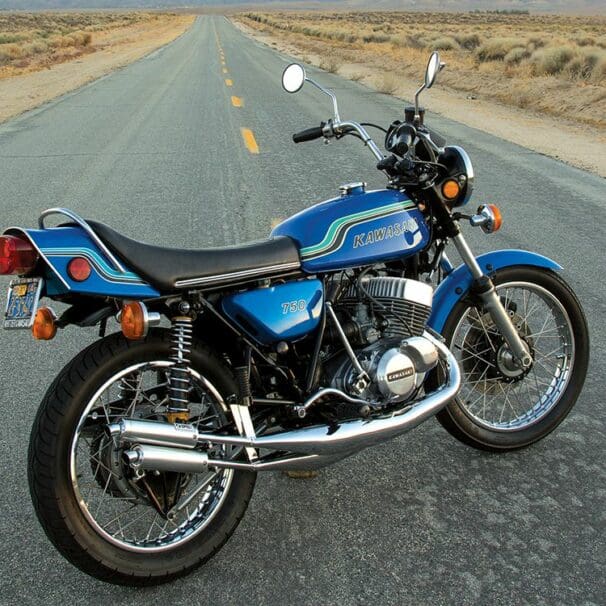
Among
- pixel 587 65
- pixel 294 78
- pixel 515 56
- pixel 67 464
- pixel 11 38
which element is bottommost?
pixel 11 38

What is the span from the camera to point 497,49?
28.6m

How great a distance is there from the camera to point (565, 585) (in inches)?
103

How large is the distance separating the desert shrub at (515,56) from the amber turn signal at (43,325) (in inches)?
1038

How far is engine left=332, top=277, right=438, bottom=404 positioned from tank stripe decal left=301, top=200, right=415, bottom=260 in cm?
25

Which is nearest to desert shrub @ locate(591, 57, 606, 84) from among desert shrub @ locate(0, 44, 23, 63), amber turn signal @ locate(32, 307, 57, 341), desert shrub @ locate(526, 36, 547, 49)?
desert shrub @ locate(526, 36, 547, 49)

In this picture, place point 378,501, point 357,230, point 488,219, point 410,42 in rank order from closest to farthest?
point 357,230 < point 378,501 < point 488,219 < point 410,42

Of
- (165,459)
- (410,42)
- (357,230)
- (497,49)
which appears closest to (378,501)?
(165,459)

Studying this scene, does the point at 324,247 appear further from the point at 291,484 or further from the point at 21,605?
the point at 21,605

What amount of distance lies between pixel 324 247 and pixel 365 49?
38138 millimetres

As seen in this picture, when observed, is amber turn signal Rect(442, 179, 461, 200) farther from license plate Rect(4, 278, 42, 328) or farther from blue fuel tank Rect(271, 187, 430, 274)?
license plate Rect(4, 278, 42, 328)

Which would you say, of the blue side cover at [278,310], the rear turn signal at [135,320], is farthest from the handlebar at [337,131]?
the rear turn signal at [135,320]

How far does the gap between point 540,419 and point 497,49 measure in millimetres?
28215

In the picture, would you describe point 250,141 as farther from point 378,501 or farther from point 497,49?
point 497,49

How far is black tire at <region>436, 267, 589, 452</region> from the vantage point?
3355 mm
